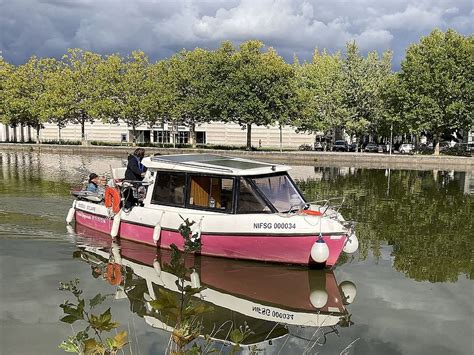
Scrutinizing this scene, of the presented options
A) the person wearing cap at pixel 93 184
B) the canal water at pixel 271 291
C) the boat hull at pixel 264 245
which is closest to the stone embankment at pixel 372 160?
the canal water at pixel 271 291

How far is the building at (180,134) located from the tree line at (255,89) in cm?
1376

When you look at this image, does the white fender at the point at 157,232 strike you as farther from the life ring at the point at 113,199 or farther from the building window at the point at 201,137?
the building window at the point at 201,137

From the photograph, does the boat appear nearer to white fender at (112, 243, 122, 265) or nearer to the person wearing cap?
white fender at (112, 243, 122, 265)

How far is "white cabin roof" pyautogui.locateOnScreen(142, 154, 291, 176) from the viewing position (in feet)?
38.7

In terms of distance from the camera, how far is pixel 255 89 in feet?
180

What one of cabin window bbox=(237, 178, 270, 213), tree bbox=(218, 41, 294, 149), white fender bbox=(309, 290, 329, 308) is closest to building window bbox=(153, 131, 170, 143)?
tree bbox=(218, 41, 294, 149)

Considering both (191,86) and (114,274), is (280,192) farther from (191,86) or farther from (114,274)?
(191,86)

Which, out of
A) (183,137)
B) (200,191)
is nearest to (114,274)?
(200,191)

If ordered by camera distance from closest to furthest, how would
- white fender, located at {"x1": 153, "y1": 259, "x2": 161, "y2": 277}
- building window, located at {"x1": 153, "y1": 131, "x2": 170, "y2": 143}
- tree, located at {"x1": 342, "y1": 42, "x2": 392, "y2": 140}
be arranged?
1. white fender, located at {"x1": 153, "y1": 259, "x2": 161, "y2": 277}
2. tree, located at {"x1": 342, "y1": 42, "x2": 392, "y2": 140}
3. building window, located at {"x1": 153, "y1": 131, "x2": 170, "y2": 143}

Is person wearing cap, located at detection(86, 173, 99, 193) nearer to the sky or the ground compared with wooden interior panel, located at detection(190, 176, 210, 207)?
nearer to the ground

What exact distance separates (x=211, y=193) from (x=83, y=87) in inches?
2199

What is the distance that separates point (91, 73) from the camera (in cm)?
6438

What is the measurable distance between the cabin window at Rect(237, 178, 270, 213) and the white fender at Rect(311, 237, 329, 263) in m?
1.66

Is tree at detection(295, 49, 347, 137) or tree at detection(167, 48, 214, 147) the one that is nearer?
tree at detection(167, 48, 214, 147)
